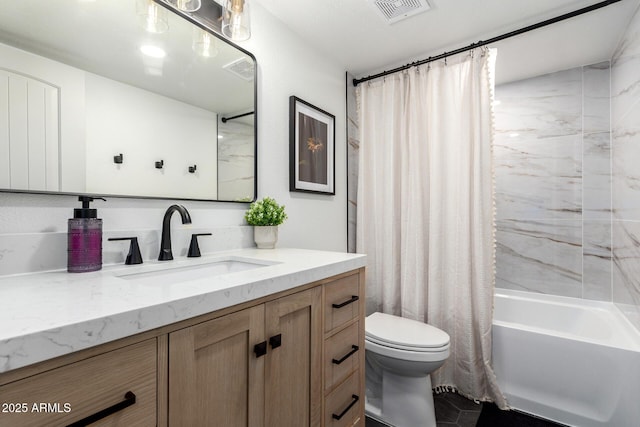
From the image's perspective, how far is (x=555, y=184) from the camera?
7.79ft

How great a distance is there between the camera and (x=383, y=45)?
2.02 meters

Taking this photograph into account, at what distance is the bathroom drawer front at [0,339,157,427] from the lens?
0.45 meters

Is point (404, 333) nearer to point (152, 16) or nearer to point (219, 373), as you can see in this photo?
point (219, 373)

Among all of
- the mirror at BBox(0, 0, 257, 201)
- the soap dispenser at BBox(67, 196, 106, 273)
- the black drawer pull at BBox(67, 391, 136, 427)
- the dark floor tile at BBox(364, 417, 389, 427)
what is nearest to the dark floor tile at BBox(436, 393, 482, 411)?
the dark floor tile at BBox(364, 417, 389, 427)

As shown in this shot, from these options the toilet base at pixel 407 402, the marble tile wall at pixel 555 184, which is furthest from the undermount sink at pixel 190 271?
the marble tile wall at pixel 555 184

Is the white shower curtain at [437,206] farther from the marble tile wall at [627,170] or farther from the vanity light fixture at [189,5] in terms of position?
the vanity light fixture at [189,5]

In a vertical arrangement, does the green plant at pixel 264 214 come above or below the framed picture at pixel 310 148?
below

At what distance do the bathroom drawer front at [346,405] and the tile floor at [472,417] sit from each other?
538mm

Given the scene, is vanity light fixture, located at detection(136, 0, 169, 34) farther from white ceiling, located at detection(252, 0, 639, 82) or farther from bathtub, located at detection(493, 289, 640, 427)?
bathtub, located at detection(493, 289, 640, 427)

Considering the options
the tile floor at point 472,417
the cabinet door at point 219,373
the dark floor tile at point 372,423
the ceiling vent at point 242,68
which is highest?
the ceiling vent at point 242,68

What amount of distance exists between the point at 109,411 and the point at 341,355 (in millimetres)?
824

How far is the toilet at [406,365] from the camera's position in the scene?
1.54m

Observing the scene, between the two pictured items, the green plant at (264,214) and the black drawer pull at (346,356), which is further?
the green plant at (264,214)

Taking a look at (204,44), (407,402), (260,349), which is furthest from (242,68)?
(407,402)
